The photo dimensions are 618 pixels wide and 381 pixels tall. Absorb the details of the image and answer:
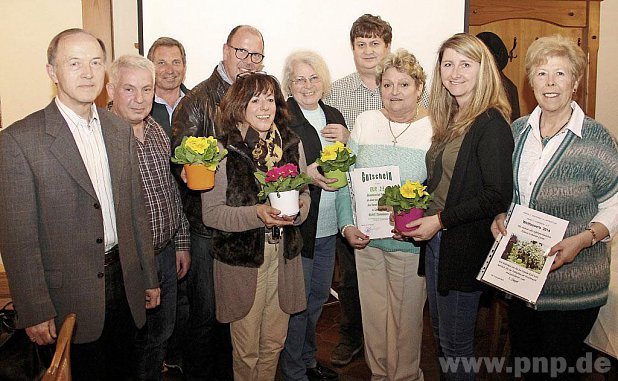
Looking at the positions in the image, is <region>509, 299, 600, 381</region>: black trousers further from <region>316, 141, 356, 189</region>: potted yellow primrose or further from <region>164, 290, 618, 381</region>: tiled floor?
<region>164, 290, 618, 381</region>: tiled floor

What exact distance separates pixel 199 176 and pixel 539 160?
1394 millimetres

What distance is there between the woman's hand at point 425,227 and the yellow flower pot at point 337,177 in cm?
47

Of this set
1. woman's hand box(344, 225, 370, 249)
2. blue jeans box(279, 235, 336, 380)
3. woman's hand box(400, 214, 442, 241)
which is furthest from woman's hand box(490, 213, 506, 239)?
blue jeans box(279, 235, 336, 380)

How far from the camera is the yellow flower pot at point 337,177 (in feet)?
9.36

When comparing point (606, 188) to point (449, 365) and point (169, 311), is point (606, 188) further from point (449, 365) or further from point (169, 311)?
point (169, 311)

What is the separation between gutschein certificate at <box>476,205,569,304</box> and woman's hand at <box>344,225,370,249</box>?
64cm

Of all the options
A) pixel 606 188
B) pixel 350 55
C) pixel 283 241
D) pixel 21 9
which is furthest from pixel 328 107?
pixel 21 9

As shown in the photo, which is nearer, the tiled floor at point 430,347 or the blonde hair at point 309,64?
the blonde hair at point 309,64

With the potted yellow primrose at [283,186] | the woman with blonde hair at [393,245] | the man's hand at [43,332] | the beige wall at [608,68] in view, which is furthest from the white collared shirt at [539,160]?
the beige wall at [608,68]

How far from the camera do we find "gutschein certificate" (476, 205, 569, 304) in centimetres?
226

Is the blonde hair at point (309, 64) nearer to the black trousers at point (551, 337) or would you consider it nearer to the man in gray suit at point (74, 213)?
the man in gray suit at point (74, 213)

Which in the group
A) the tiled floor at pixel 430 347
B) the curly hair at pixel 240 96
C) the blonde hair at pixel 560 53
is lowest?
the tiled floor at pixel 430 347

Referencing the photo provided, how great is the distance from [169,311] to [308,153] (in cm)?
106

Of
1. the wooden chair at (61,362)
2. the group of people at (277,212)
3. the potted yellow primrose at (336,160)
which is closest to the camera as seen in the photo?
the wooden chair at (61,362)
